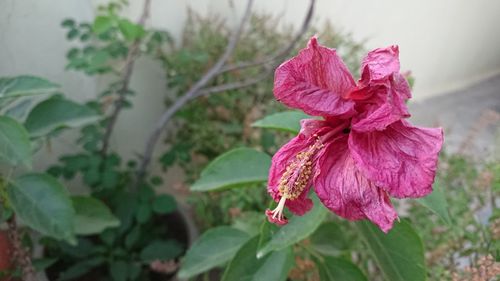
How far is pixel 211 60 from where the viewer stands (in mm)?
1223

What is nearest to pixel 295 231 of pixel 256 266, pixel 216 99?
pixel 256 266

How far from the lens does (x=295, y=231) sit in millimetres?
568

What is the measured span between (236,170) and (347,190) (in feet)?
0.92

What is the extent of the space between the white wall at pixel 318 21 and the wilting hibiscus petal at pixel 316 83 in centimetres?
71

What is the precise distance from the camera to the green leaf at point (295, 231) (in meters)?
0.55

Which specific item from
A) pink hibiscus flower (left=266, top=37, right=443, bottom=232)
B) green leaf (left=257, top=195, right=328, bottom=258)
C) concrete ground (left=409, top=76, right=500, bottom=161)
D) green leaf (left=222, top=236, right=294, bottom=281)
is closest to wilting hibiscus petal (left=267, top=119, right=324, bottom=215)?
pink hibiscus flower (left=266, top=37, right=443, bottom=232)

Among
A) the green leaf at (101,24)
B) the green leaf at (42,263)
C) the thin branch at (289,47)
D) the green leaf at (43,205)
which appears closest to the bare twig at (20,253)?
the green leaf at (43,205)

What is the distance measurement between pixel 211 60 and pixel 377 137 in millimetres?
856

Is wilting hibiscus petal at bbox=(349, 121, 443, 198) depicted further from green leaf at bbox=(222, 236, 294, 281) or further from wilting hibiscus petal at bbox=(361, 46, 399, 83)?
green leaf at bbox=(222, 236, 294, 281)

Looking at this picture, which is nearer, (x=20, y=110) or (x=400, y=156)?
(x=400, y=156)

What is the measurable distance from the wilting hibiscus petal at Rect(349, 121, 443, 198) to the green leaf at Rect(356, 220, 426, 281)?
21 centimetres

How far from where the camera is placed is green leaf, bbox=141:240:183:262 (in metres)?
1.01

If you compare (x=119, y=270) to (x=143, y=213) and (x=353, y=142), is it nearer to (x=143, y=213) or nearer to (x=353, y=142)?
(x=143, y=213)

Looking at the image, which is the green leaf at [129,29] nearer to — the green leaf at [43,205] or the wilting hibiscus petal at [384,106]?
the green leaf at [43,205]
